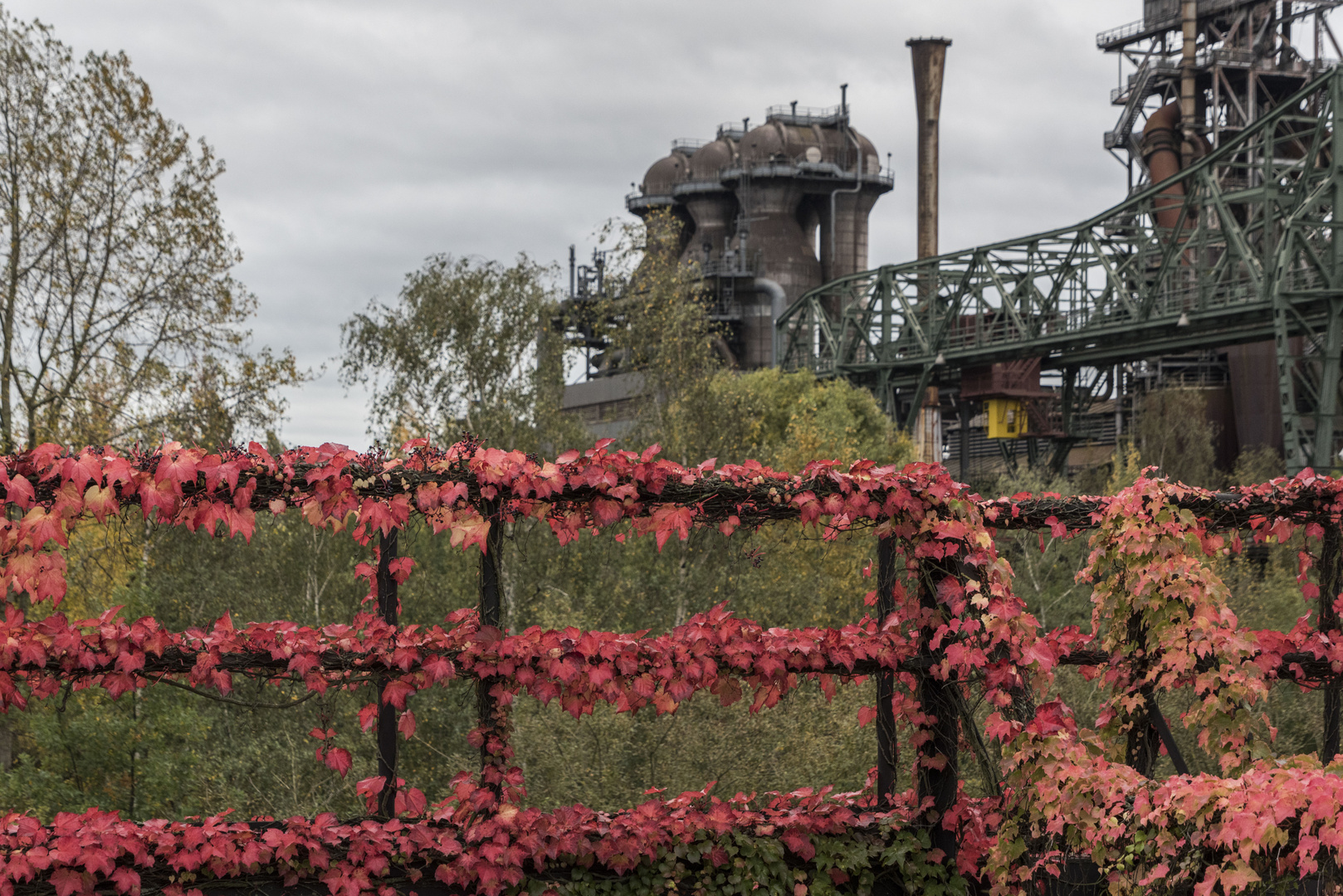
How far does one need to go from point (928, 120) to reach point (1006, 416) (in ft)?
51.4

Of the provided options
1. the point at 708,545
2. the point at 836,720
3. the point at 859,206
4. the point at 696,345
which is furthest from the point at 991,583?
the point at 859,206

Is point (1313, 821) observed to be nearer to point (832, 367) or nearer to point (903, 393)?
point (832, 367)

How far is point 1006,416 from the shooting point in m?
48.5

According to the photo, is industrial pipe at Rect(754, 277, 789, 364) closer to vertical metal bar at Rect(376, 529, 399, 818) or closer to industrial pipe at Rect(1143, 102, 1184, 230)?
industrial pipe at Rect(1143, 102, 1184, 230)

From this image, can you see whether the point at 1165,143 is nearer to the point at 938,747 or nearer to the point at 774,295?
the point at 774,295

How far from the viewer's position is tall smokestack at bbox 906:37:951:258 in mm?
55656

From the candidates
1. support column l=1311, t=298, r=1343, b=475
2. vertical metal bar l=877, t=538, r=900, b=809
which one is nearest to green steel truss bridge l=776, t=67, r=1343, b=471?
support column l=1311, t=298, r=1343, b=475

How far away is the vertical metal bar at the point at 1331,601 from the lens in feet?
23.2

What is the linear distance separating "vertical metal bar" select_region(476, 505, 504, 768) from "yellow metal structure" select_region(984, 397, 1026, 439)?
43.6 m

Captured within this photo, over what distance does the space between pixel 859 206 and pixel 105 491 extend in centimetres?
6673

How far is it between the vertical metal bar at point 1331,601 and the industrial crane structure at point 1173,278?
93.1 ft

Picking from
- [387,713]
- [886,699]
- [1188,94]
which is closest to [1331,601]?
[886,699]

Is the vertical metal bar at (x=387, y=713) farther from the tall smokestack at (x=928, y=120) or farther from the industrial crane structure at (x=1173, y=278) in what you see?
the tall smokestack at (x=928, y=120)

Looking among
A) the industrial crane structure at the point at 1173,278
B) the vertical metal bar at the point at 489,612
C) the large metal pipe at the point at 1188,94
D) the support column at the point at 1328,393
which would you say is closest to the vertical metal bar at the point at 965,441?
the industrial crane structure at the point at 1173,278
